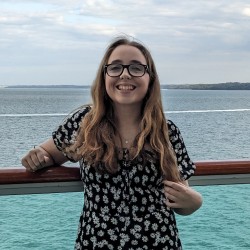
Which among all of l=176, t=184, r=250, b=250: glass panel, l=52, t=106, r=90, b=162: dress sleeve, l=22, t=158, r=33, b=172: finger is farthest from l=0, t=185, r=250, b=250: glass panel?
l=52, t=106, r=90, b=162: dress sleeve

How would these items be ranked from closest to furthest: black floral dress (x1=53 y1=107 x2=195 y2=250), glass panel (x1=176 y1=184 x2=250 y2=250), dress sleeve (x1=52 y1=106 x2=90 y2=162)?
black floral dress (x1=53 y1=107 x2=195 y2=250)
dress sleeve (x1=52 y1=106 x2=90 y2=162)
glass panel (x1=176 y1=184 x2=250 y2=250)

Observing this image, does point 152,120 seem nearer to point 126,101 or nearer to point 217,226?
point 126,101

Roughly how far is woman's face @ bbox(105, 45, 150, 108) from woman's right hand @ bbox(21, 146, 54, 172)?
0.33 metres

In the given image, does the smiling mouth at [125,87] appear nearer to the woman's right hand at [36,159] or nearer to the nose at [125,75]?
the nose at [125,75]

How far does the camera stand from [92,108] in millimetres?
1995

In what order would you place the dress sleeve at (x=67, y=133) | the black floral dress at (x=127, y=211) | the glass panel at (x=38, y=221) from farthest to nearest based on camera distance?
the glass panel at (x=38, y=221) → the dress sleeve at (x=67, y=133) → the black floral dress at (x=127, y=211)

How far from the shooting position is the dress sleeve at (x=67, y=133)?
1.97 m

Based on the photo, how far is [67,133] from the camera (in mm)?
1980

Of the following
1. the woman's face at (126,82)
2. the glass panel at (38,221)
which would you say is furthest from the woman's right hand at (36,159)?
the woman's face at (126,82)

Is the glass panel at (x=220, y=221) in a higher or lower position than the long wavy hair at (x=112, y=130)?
lower

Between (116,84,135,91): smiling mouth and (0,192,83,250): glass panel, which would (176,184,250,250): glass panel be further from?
(116,84,135,91): smiling mouth

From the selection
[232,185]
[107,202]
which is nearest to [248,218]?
[232,185]

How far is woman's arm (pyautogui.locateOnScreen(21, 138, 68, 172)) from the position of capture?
2.02 metres

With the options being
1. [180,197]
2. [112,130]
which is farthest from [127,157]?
[180,197]
